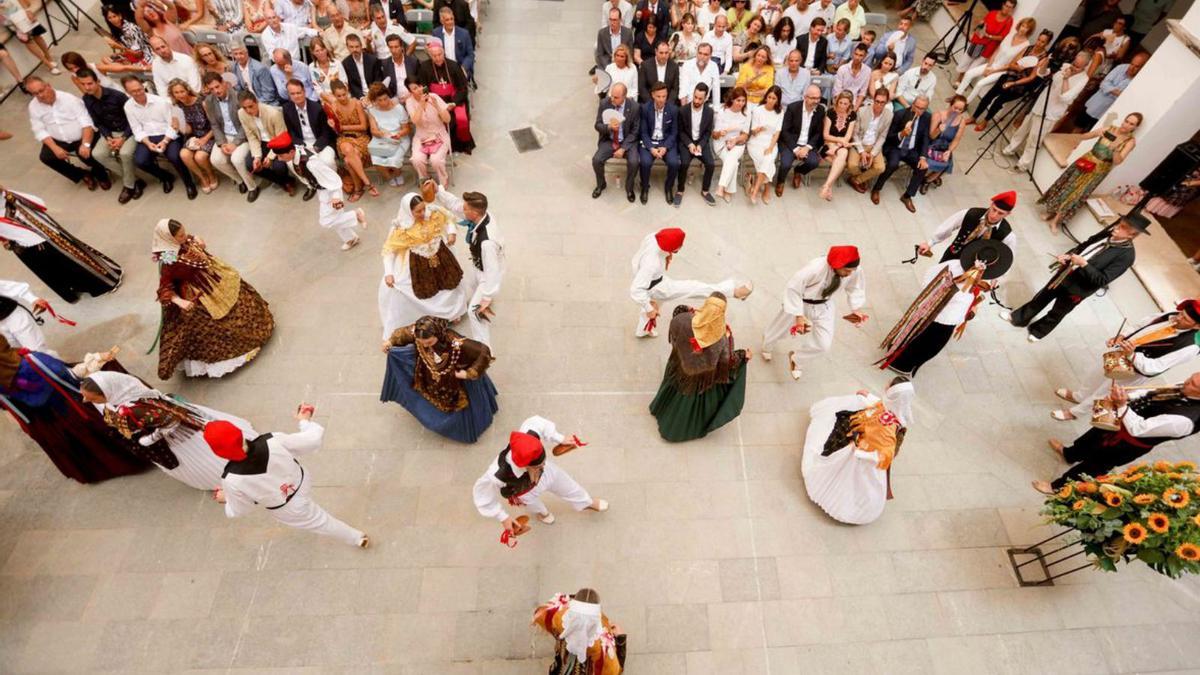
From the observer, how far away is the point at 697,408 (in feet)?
15.3

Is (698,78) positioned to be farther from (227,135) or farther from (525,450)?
(525,450)

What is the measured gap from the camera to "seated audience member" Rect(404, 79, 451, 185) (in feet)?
20.9

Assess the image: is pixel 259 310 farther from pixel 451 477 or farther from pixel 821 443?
pixel 821 443

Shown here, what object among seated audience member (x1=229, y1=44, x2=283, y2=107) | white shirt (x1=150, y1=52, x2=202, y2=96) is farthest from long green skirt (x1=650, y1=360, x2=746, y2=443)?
white shirt (x1=150, y1=52, x2=202, y2=96)

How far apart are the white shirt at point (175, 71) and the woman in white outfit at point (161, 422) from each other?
423 centimetres

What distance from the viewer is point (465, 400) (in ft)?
14.7

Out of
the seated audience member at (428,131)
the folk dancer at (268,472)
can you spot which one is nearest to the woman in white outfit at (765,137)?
the seated audience member at (428,131)

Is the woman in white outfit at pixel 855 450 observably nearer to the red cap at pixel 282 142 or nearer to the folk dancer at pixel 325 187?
the folk dancer at pixel 325 187

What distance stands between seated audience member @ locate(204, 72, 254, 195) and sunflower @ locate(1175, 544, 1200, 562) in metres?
8.15

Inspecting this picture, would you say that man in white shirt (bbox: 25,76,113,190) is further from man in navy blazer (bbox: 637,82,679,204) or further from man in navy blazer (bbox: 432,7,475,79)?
man in navy blazer (bbox: 637,82,679,204)

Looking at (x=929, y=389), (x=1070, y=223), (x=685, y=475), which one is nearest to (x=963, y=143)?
(x=1070, y=223)

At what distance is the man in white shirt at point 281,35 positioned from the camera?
22.9 feet

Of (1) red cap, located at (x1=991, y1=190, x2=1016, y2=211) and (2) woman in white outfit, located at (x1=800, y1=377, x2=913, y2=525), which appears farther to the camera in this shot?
(1) red cap, located at (x1=991, y1=190, x2=1016, y2=211)

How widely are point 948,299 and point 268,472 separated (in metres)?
4.99
